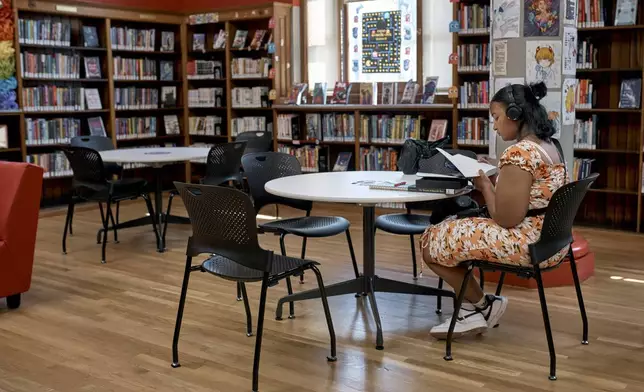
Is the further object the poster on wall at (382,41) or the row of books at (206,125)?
the row of books at (206,125)

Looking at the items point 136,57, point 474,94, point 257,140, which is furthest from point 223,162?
point 136,57

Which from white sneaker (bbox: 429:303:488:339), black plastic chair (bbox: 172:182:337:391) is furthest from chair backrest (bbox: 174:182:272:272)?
white sneaker (bbox: 429:303:488:339)

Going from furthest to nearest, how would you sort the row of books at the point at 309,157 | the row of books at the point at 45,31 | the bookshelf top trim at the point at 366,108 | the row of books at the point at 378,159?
the row of books at the point at 309,157
the row of books at the point at 45,31
the row of books at the point at 378,159
the bookshelf top trim at the point at 366,108

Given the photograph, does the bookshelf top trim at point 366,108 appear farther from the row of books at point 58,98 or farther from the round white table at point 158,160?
the row of books at point 58,98

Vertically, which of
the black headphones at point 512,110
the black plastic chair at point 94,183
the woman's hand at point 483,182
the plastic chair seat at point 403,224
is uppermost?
the black headphones at point 512,110

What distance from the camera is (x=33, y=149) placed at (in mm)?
7875

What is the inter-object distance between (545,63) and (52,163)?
5.24 m

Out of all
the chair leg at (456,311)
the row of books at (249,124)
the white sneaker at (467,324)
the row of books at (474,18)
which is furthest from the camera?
the row of books at (249,124)

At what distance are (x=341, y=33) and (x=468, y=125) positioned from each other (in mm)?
1987

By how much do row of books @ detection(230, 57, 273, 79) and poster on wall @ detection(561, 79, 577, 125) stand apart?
13.7 ft

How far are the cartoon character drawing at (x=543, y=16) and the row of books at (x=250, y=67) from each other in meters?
4.11

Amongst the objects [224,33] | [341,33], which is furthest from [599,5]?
[224,33]

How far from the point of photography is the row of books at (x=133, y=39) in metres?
8.23

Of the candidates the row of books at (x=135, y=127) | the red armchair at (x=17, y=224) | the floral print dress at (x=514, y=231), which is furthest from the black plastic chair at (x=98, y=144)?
the floral print dress at (x=514, y=231)
